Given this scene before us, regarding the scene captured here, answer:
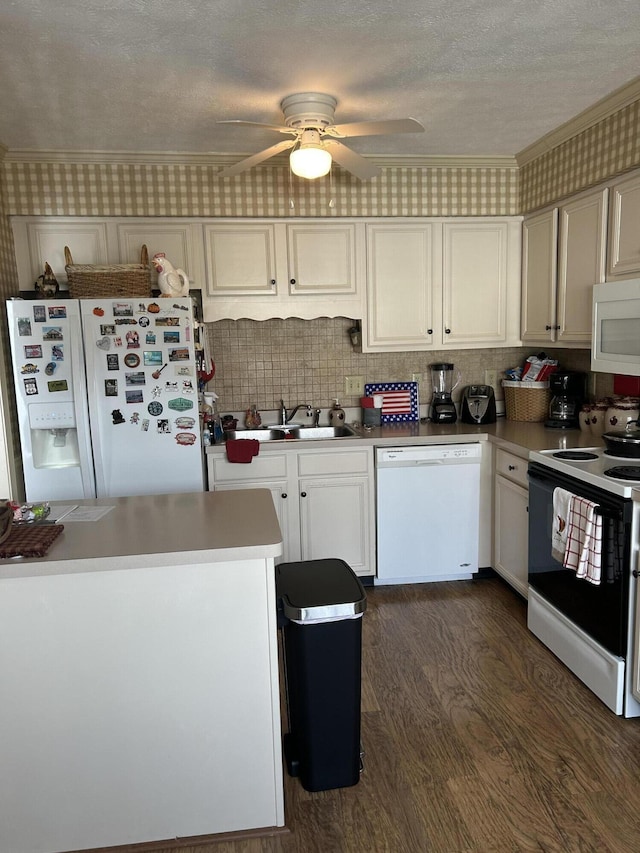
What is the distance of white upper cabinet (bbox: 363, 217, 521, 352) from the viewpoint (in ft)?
12.3

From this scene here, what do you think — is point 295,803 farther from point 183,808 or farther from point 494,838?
point 494,838

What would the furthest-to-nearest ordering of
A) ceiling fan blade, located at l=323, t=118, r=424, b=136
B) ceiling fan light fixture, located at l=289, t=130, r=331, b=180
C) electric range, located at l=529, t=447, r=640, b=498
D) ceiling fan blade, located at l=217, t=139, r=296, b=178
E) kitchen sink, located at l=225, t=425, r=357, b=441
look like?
1. kitchen sink, located at l=225, t=425, r=357, b=441
2. ceiling fan blade, located at l=217, t=139, r=296, b=178
3. ceiling fan light fixture, located at l=289, t=130, r=331, b=180
4. ceiling fan blade, located at l=323, t=118, r=424, b=136
5. electric range, located at l=529, t=447, r=640, b=498

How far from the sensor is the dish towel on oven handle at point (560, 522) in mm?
2502

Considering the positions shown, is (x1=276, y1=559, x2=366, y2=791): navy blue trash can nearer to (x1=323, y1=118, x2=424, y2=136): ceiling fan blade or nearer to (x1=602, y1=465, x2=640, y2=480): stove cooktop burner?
(x1=602, y1=465, x2=640, y2=480): stove cooktop burner

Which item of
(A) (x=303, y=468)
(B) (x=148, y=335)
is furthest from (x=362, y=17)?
(A) (x=303, y=468)

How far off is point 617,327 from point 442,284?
1.29 metres

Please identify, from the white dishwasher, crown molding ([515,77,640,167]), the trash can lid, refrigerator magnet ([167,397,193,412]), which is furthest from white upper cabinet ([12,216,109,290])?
crown molding ([515,77,640,167])

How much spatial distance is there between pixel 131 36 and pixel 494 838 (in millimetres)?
2807

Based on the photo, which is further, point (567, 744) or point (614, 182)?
point (614, 182)

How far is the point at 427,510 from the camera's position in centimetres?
354

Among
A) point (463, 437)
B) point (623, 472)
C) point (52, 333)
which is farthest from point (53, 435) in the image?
point (623, 472)

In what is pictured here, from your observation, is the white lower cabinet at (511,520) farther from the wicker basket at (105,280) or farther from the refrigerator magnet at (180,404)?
the wicker basket at (105,280)

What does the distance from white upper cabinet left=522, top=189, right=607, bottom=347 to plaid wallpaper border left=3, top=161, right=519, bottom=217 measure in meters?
0.36

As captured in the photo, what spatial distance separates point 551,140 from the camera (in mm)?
3354
